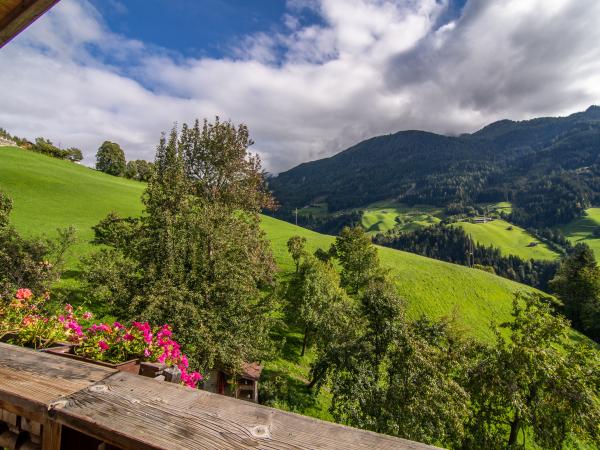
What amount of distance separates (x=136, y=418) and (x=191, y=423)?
320 mm

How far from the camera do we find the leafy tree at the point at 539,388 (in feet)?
58.5

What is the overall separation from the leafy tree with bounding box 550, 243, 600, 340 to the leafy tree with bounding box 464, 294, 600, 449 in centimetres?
5984

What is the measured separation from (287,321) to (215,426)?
35.8m

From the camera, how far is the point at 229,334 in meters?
15.6

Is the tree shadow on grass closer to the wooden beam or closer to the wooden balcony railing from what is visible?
the wooden balcony railing

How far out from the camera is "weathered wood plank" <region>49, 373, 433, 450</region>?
5.27ft

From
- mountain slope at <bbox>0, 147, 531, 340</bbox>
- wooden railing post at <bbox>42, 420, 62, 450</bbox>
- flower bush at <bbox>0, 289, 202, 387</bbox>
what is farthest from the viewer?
mountain slope at <bbox>0, 147, 531, 340</bbox>

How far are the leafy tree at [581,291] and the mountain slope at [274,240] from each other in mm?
14284

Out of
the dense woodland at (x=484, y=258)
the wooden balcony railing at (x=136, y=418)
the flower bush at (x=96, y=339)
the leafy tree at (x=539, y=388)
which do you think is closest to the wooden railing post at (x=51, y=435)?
the wooden balcony railing at (x=136, y=418)

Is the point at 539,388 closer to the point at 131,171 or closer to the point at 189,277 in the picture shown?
the point at 189,277

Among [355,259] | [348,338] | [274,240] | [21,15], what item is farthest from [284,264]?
[21,15]

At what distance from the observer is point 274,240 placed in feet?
212

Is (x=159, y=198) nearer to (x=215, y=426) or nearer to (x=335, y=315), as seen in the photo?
(x=335, y=315)

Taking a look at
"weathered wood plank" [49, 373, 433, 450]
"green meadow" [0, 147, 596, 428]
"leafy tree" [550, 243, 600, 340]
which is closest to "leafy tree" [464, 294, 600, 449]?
"green meadow" [0, 147, 596, 428]
